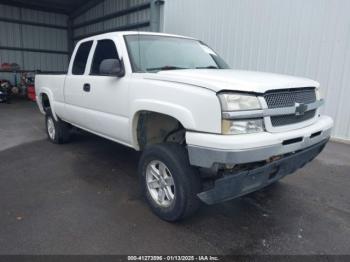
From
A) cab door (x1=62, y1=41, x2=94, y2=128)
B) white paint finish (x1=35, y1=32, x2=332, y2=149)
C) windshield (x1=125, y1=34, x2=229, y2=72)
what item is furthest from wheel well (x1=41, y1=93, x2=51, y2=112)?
windshield (x1=125, y1=34, x2=229, y2=72)

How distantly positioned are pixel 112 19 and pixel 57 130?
9.47 meters

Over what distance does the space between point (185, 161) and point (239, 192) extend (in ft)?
1.84

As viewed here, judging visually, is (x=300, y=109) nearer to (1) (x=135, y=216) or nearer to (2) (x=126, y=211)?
(1) (x=135, y=216)

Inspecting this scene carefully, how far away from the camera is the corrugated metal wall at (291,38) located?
619 cm

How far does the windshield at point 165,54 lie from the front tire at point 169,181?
1056 millimetres

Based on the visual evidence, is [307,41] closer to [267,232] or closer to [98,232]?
[267,232]

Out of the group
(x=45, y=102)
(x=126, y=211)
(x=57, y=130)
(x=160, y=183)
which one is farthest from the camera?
(x=45, y=102)

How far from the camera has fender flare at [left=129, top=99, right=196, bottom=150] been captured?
2588 mm

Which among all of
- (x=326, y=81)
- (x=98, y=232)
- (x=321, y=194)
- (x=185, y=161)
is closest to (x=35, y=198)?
(x=98, y=232)

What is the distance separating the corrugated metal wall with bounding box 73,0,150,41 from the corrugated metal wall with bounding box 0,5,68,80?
45.2 inches

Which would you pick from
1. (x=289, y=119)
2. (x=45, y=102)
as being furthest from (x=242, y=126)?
(x=45, y=102)

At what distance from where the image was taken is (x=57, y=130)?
19.2 feet

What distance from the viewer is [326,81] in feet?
21.1

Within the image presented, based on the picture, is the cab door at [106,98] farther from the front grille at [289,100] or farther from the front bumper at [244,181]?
the front grille at [289,100]
